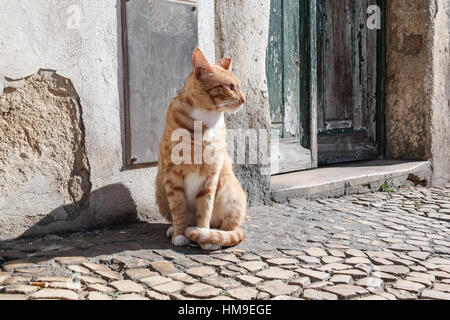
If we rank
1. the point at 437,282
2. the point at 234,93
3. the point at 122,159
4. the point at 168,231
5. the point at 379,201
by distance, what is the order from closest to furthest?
the point at 437,282
the point at 234,93
the point at 168,231
the point at 122,159
the point at 379,201

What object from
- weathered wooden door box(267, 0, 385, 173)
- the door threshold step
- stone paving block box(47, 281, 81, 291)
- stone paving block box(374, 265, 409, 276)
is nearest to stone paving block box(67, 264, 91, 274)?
stone paving block box(47, 281, 81, 291)

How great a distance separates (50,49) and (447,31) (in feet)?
15.9

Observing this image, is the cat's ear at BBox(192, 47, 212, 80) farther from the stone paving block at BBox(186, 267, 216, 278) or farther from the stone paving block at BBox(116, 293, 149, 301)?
the stone paving block at BBox(116, 293, 149, 301)

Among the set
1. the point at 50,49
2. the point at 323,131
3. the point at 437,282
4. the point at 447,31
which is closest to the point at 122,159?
the point at 50,49

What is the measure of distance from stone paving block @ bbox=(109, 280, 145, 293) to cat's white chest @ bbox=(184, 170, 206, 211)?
781mm

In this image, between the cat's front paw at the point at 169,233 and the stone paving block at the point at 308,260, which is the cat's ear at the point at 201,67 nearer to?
the cat's front paw at the point at 169,233

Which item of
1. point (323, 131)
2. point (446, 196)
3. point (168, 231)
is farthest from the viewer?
point (323, 131)

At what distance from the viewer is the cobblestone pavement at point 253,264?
2201 mm

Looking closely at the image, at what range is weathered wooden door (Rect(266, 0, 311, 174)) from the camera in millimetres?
4836

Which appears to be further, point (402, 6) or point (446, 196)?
point (402, 6)

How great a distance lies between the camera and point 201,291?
2.20m

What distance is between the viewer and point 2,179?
281 cm

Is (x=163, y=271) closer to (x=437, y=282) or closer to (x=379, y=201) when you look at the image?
(x=437, y=282)

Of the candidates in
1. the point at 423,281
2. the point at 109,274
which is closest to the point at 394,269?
the point at 423,281
